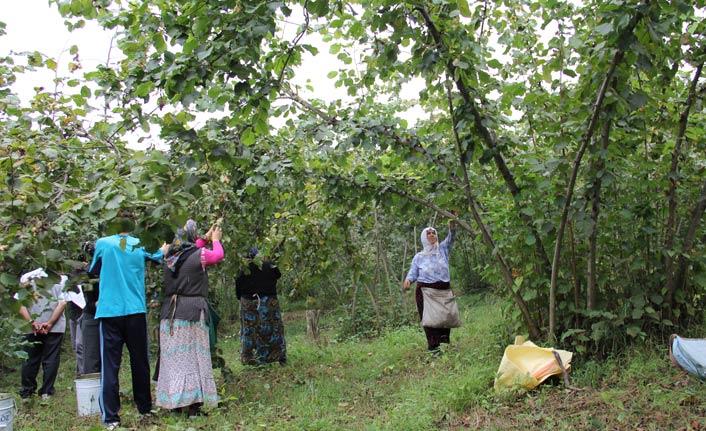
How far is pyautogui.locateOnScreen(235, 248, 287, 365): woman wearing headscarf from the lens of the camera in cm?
734

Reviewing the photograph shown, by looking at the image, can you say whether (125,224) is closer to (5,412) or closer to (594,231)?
(5,412)

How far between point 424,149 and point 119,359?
3.10 meters

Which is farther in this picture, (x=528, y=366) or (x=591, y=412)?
(x=528, y=366)

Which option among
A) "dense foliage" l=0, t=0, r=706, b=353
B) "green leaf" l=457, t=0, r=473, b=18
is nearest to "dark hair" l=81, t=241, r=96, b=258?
"dense foliage" l=0, t=0, r=706, b=353

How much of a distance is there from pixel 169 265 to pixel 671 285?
13.5 ft

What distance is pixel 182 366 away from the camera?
516 cm

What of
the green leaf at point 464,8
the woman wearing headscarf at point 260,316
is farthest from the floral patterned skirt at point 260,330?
the green leaf at point 464,8

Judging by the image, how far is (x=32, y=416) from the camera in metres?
5.76

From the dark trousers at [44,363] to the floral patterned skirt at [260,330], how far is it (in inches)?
81.8

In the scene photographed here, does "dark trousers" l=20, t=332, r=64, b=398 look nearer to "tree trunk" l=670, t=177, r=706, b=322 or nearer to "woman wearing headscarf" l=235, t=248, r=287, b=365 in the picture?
"woman wearing headscarf" l=235, t=248, r=287, b=365

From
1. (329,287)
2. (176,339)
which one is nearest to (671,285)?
(176,339)

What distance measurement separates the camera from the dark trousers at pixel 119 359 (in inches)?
196

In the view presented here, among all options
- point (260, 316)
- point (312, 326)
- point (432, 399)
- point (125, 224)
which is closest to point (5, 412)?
point (125, 224)

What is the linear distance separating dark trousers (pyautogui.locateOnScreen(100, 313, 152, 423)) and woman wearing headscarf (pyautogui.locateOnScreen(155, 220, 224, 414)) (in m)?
0.14
